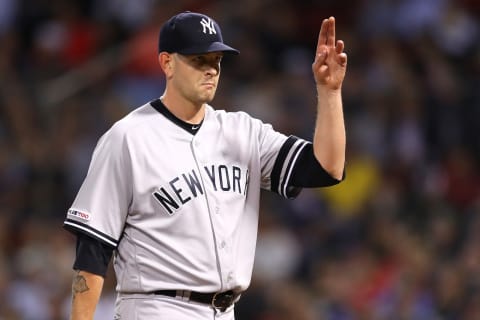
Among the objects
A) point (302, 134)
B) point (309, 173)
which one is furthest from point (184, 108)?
point (302, 134)

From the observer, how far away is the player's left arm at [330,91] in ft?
13.3

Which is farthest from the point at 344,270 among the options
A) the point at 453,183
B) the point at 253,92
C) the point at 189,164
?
the point at 189,164

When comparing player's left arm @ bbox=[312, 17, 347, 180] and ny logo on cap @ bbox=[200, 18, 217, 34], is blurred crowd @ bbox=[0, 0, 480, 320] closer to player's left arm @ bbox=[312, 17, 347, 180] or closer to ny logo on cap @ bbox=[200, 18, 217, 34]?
player's left arm @ bbox=[312, 17, 347, 180]

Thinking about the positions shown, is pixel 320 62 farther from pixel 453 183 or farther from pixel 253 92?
pixel 253 92

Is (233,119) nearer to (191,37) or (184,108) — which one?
(184,108)

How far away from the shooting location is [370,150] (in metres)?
8.83

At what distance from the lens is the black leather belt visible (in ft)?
13.3

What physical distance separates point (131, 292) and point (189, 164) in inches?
19.2

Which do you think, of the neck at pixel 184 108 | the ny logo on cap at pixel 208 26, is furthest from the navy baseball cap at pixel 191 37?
the neck at pixel 184 108

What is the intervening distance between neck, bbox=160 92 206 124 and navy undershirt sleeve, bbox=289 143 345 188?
1.30 feet

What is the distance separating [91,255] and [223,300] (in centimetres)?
49

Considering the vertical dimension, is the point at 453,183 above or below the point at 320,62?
below

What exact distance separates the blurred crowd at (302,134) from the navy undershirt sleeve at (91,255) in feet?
10.3

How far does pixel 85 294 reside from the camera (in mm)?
3975
